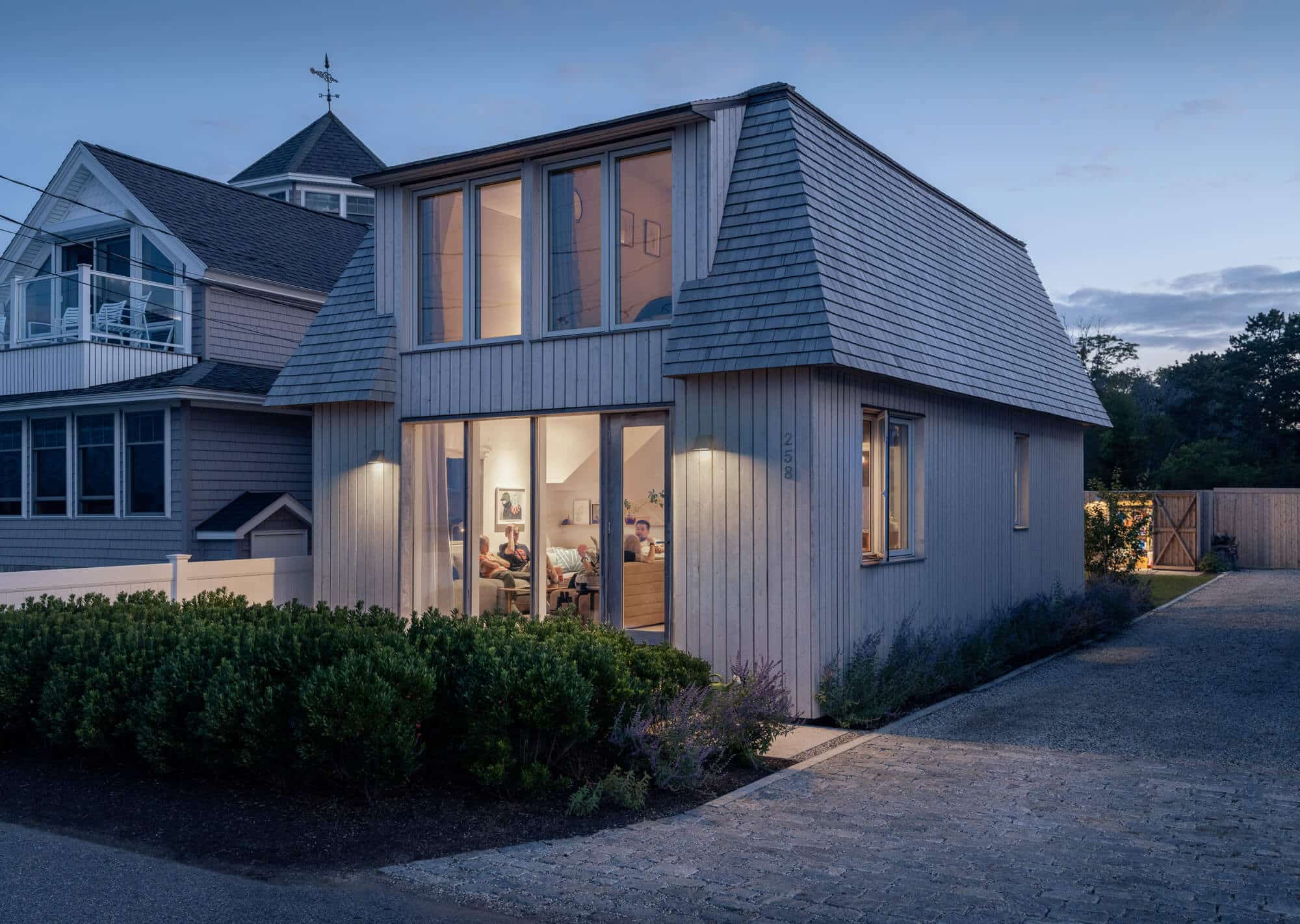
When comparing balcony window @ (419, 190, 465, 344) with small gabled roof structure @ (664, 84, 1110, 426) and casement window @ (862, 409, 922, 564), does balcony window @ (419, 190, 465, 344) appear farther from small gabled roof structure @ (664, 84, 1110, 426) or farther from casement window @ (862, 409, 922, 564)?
casement window @ (862, 409, 922, 564)

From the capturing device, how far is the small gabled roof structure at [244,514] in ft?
49.8

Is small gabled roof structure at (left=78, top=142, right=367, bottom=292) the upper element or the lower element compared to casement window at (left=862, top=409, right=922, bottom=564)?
upper

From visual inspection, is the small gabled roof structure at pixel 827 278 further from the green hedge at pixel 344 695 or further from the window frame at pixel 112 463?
the window frame at pixel 112 463

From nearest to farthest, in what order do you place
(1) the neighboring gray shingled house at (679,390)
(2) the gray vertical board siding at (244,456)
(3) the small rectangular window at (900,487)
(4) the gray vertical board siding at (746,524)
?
1. (4) the gray vertical board siding at (746,524)
2. (1) the neighboring gray shingled house at (679,390)
3. (3) the small rectangular window at (900,487)
4. (2) the gray vertical board siding at (244,456)

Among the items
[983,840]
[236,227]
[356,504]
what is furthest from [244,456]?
[983,840]

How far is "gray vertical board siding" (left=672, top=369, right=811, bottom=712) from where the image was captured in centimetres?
923

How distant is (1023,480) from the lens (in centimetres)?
1457

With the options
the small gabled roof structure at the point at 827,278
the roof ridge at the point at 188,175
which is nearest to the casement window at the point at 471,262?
the small gabled roof structure at the point at 827,278

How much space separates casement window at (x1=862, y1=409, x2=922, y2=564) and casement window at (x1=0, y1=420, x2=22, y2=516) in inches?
551

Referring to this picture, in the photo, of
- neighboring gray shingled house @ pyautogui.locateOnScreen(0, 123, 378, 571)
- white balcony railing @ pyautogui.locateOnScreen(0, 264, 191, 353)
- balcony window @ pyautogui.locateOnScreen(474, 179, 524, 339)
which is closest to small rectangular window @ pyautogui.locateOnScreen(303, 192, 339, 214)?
neighboring gray shingled house @ pyautogui.locateOnScreen(0, 123, 378, 571)

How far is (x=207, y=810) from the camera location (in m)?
6.57

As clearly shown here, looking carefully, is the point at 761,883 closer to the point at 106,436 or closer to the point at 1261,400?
the point at 106,436

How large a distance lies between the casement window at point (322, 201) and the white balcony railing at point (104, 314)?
7.45 m

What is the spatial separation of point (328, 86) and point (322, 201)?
6095 mm
